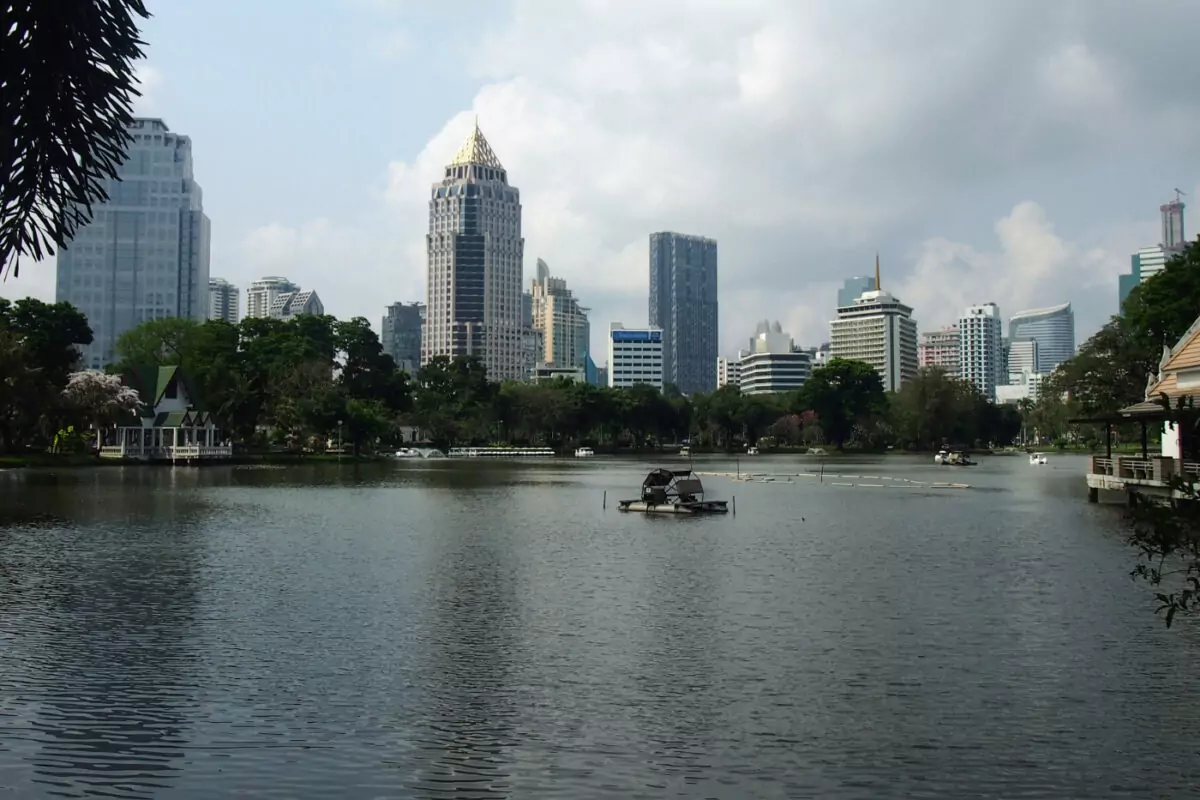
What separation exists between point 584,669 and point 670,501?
97.9 ft

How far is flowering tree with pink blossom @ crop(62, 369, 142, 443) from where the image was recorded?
73.9 metres

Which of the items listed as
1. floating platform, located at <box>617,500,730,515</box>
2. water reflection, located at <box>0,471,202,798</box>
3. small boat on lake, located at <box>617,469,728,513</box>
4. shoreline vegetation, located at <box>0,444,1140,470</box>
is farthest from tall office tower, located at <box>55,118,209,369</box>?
water reflection, located at <box>0,471,202,798</box>

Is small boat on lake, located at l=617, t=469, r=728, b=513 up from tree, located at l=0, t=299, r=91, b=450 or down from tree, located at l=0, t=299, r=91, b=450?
down

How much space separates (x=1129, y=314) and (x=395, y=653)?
59.8m

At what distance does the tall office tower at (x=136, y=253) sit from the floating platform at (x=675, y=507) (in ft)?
539

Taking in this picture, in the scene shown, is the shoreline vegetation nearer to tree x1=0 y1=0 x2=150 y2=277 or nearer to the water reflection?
the water reflection

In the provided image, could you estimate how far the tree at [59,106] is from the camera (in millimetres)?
6941

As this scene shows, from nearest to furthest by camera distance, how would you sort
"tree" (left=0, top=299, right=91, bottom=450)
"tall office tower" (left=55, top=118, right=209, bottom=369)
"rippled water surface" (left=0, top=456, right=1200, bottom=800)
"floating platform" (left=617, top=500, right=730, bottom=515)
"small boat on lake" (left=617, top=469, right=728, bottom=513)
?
"rippled water surface" (left=0, top=456, right=1200, bottom=800)
"floating platform" (left=617, top=500, right=730, bottom=515)
"small boat on lake" (left=617, top=469, right=728, bottom=513)
"tree" (left=0, top=299, right=91, bottom=450)
"tall office tower" (left=55, top=118, right=209, bottom=369)

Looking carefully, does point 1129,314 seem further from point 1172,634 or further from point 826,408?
point 826,408

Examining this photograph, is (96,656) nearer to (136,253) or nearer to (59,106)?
(59,106)

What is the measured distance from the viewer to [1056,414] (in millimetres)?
85438

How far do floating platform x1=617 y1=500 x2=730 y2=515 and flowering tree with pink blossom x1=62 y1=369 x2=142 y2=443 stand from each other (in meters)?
46.4

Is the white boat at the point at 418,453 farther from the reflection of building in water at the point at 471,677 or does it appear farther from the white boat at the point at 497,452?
the reflection of building in water at the point at 471,677

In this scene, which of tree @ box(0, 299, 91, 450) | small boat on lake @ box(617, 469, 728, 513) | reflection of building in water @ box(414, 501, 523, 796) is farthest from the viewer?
tree @ box(0, 299, 91, 450)
